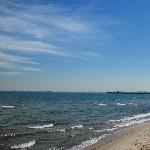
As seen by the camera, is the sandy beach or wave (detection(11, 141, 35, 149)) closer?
the sandy beach

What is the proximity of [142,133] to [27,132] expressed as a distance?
11008mm

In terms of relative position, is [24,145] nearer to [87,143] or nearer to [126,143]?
[87,143]

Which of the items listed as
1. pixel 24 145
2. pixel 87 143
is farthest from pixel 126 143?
pixel 24 145

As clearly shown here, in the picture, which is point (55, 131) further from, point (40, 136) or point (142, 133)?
point (142, 133)

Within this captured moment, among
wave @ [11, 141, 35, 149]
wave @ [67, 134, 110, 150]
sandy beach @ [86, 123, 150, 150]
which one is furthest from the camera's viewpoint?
wave @ [11, 141, 35, 149]

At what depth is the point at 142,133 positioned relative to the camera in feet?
105

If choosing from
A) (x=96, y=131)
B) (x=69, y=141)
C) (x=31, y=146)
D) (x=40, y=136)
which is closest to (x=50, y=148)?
(x=31, y=146)

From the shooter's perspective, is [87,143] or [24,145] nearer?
[24,145]

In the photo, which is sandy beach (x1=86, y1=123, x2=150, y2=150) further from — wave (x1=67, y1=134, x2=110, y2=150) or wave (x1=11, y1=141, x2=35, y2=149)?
wave (x1=11, y1=141, x2=35, y2=149)

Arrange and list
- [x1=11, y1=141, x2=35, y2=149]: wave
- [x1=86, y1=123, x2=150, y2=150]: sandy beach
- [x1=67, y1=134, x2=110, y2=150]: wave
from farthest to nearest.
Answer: [x1=11, y1=141, x2=35, y2=149]: wave, [x1=67, y1=134, x2=110, y2=150]: wave, [x1=86, y1=123, x2=150, y2=150]: sandy beach

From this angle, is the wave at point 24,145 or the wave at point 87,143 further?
the wave at point 24,145

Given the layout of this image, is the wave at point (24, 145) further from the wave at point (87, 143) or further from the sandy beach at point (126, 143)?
the sandy beach at point (126, 143)

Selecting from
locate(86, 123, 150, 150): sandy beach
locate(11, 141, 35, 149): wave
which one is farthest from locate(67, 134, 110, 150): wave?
locate(11, 141, 35, 149): wave

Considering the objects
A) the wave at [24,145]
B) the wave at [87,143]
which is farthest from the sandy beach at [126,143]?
the wave at [24,145]
